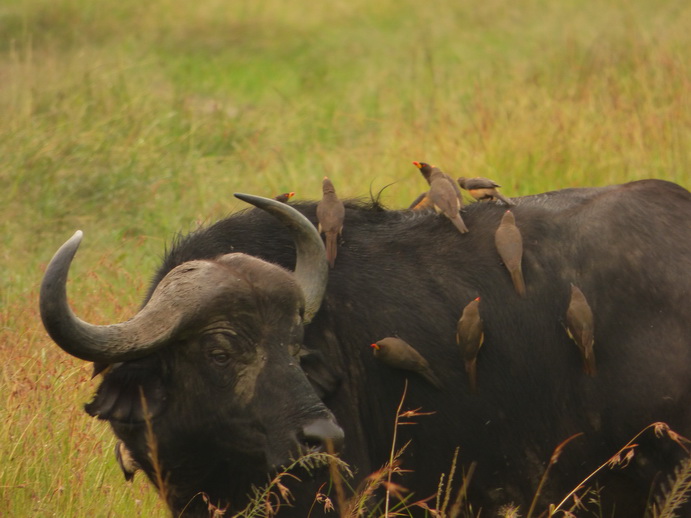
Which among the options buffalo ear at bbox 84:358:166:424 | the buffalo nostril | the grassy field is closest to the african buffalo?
buffalo ear at bbox 84:358:166:424

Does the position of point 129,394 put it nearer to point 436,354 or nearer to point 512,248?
point 436,354

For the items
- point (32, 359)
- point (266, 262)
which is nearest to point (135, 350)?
point (266, 262)

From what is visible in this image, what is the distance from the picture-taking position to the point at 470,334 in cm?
464

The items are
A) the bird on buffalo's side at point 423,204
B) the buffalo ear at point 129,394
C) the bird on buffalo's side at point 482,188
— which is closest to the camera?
the buffalo ear at point 129,394

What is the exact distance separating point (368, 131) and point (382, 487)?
22.6 feet

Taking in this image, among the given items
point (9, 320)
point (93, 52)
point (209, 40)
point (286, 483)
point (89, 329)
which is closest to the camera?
point (89, 329)

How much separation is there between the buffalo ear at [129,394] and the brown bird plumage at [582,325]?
5.09 feet

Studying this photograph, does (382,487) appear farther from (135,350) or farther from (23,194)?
(23,194)

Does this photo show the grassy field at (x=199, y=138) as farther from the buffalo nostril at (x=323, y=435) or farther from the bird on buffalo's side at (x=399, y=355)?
the bird on buffalo's side at (x=399, y=355)

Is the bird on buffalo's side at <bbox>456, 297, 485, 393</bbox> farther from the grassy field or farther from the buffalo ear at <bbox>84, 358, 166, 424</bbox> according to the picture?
the grassy field

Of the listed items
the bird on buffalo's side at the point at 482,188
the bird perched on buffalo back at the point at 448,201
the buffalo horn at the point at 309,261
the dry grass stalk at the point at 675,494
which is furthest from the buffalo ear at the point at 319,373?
the bird on buffalo's side at the point at 482,188

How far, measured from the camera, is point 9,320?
671 centimetres

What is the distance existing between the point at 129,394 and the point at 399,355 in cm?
102

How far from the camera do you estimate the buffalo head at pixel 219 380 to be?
13.9 ft
